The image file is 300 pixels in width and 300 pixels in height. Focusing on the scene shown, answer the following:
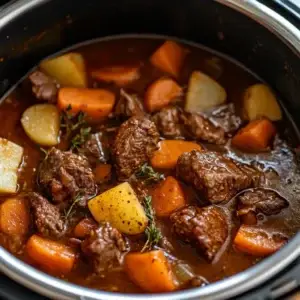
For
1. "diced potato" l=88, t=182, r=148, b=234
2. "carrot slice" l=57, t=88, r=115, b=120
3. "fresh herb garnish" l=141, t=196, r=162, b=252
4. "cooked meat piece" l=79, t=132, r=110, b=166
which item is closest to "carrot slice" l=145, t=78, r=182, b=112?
"carrot slice" l=57, t=88, r=115, b=120

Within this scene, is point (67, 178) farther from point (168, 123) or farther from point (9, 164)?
point (168, 123)

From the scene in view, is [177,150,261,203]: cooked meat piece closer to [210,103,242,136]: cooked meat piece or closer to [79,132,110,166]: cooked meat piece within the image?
[210,103,242,136]: cooked meat piece

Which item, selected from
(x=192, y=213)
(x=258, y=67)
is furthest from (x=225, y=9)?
(x=192, y=213)

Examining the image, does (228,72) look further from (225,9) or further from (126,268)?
(126,268)

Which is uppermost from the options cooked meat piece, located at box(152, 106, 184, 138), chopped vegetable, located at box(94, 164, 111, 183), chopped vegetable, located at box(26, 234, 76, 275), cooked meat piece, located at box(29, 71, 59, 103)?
cooked meat piece, located at box(29, 71, 59, 103)

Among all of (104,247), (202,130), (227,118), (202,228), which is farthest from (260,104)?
(104,247)
